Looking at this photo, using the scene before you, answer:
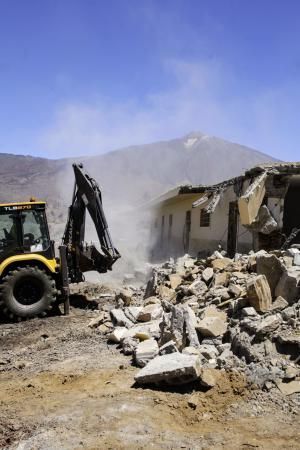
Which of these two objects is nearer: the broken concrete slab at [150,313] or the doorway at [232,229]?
the broken concrete slab at [150,313]

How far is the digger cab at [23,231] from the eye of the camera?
948cm

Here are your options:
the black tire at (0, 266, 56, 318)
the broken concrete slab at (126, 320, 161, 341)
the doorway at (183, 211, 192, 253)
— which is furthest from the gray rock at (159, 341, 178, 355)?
the doorway at (183, 211, 192, 253)

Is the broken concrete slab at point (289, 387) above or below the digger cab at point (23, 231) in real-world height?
below

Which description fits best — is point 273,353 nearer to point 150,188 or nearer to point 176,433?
point 176,433

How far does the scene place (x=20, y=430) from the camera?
452cm

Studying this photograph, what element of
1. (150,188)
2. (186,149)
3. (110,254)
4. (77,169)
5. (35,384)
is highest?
(186,149)

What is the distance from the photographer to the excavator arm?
1065cm

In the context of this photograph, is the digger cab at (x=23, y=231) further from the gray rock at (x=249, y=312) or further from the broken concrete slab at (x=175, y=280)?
the gray rock at (x=249, y=312)

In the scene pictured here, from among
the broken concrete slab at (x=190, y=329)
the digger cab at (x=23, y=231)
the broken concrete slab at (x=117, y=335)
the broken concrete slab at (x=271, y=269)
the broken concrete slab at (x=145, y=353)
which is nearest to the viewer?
the broken concrete slab at (x=145, y=353)

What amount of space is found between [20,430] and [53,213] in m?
41.8

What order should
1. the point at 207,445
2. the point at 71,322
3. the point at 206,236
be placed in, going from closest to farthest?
the point at 207,445, the point at 71,322, the point at 206,236

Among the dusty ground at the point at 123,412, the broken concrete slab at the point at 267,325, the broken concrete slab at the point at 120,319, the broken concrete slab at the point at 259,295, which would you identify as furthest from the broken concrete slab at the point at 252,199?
the dusty ground at the point at 123,412

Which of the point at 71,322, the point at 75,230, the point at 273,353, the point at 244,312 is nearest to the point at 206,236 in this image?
the point at 75,230

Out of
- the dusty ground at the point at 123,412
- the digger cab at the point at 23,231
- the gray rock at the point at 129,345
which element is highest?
the digger cab at the point at 23,231
